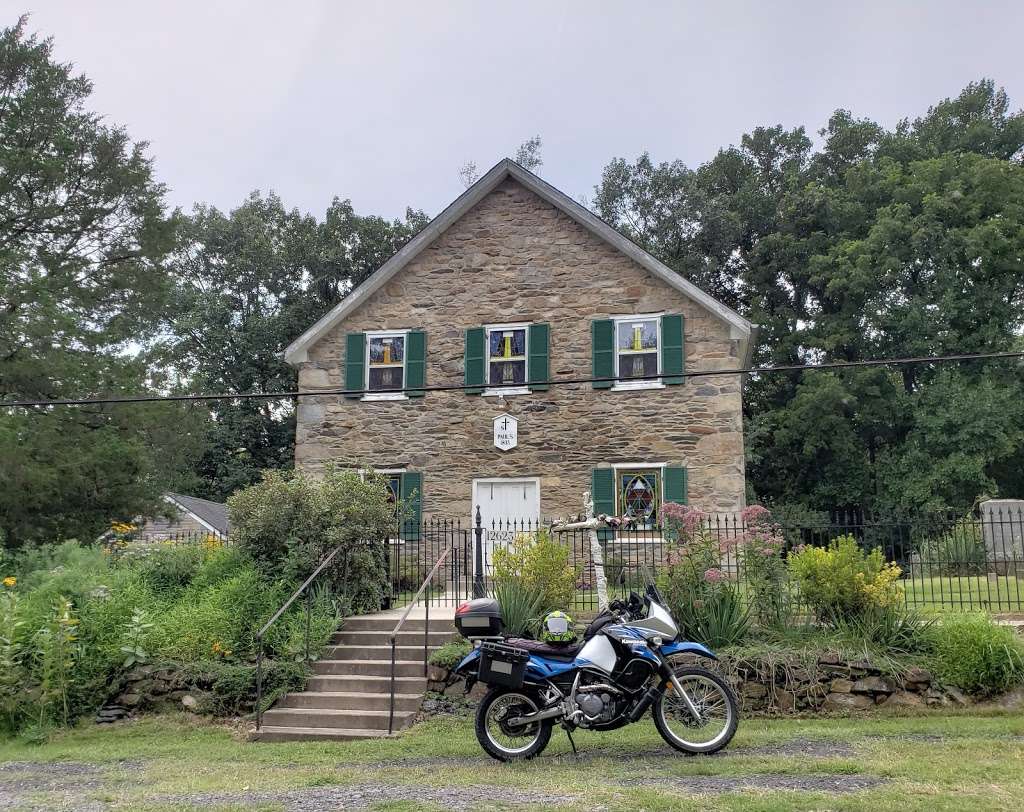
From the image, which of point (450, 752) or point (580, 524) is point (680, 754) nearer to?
point (450, 752)

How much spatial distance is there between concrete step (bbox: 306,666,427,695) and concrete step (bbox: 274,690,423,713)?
111 millimetres

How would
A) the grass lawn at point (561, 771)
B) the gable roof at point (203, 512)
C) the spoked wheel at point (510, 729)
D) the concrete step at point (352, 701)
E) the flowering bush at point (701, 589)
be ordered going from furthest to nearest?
the gable roof at point (203, 512)
the flowering bush at point (701, 589)
the concrete step at point (352, 701)
the spoked wheel at point (510, 729)
the grass lawn at point (561, 771)

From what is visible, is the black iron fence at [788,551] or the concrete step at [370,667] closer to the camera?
the concrete step at [370,667]

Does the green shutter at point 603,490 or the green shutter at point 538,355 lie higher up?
the green shutter at point 538,355

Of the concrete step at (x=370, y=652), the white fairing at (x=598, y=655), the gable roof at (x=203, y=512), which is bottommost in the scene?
the concrete step at (x=370, y=652)

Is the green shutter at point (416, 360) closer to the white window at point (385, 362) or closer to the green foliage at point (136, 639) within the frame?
the white window at point (385, 362)

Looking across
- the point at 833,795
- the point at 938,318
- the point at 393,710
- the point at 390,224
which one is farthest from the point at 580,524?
the point at 390,224

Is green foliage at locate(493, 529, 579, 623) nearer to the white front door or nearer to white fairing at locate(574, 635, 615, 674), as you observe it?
white fairing at locate(574, 635, 615, 674)

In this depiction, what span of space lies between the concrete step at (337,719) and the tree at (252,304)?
23.1 metres

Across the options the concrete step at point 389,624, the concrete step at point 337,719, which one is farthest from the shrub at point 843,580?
the concrete step at point 337,719

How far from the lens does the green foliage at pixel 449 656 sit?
9609 mm

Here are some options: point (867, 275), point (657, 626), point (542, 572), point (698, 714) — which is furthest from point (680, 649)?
point (867, 275)

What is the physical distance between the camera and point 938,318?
2658cm

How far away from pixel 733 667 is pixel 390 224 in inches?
1022
